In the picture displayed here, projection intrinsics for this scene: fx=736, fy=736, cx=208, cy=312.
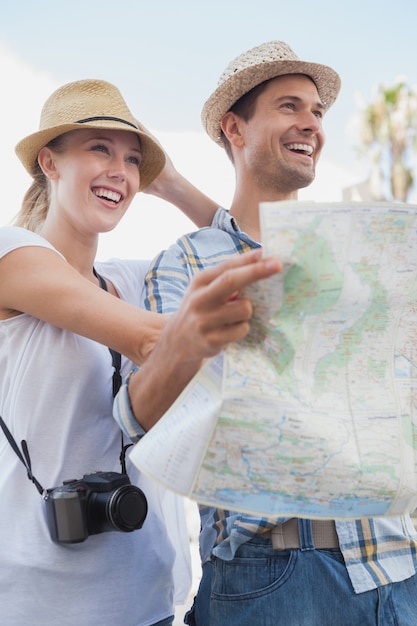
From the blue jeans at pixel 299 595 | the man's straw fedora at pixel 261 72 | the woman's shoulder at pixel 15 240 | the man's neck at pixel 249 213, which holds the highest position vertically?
the man's straw fedora at pixel 261 72

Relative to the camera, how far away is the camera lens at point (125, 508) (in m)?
1.71

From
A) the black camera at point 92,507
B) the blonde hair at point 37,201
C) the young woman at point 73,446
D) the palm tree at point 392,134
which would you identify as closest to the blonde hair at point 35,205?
the blonde hair at point 37,201

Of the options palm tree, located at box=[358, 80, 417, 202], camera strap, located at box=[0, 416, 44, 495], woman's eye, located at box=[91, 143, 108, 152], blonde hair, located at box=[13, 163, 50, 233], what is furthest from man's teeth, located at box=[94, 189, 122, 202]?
palm tree, located at box=[358, 80, 417, 202]

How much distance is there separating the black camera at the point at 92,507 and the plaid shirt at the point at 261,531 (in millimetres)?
201

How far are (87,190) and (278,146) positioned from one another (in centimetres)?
62

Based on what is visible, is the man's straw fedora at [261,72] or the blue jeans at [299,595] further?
the man's straw fedora at [261,72]

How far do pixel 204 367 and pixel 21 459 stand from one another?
74cm

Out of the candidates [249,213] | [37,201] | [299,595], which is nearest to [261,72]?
[249,213]

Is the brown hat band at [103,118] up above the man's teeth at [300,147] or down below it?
above

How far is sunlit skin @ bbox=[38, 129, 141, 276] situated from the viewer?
2137mm

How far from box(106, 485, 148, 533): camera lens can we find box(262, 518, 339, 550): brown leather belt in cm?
31

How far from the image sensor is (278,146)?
7.58ft

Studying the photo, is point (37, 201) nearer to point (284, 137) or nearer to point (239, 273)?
point (284, 137)

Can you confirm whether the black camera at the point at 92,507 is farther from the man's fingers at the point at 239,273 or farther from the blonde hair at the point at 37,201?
the blonde hair at the point at 37,201
